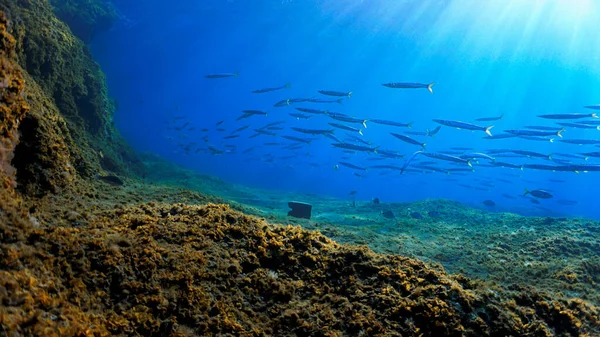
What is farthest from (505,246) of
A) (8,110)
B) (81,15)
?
(81,15)

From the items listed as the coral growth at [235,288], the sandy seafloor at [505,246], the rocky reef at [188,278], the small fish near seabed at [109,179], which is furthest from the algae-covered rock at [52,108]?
the sandy seafloor at [505,246]

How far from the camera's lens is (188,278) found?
10.5 feet

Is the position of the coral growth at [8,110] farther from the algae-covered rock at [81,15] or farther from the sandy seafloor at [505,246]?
the algae-covered rock at [81,15]

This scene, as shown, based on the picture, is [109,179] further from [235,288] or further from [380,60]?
[380,60]

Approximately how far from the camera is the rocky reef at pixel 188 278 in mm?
2535

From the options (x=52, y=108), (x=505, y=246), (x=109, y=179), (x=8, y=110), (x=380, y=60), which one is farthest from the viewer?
(x=380, y=60)

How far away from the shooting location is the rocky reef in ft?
8.32

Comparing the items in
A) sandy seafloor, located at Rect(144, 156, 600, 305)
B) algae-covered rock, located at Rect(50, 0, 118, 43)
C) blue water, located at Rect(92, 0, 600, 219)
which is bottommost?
sandy seafloor, located at Rect(144, 156, 600, 305)

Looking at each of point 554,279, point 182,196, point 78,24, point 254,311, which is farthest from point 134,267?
point 78,24

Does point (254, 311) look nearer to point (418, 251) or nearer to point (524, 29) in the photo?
point (418, 251)

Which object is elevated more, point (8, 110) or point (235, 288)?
point (8, 110)

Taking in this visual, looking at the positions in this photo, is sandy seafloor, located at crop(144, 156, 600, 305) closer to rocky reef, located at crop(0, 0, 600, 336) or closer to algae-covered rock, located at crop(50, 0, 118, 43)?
rocky reef, located at crop(0, 0, 600, 336)

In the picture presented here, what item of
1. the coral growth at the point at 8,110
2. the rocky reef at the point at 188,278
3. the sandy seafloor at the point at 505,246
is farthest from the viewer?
the sandy seafloor at the point at 505,246

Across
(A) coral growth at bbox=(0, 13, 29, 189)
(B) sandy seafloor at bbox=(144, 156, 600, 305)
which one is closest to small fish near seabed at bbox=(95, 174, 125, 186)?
(B) sandy seafloor at bbox=(144, 156, 600, 305)
